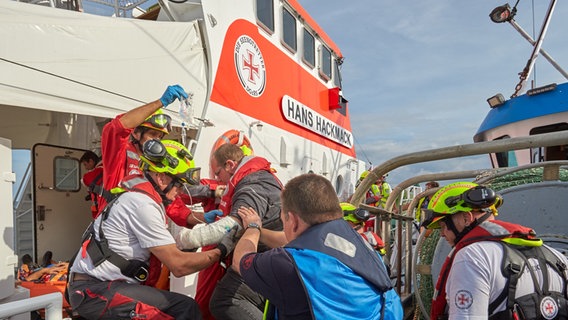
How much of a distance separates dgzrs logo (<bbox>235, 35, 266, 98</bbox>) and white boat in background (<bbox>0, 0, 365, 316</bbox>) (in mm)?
13

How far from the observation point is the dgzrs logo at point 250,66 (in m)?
4.41

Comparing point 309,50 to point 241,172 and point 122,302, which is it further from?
point 122,302

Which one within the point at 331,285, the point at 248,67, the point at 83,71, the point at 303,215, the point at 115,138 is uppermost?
the point at 248,67

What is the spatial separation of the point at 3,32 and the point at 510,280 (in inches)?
120

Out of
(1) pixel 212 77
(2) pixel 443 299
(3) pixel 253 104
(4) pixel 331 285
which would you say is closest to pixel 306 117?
(3) pixel 253 104

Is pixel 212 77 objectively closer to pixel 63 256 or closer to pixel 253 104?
pixel 253 104

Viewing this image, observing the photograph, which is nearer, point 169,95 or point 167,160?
point 167,160

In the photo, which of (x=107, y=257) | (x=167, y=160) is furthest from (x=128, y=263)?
(x=167, y=160)

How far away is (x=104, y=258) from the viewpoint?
75.7 inches

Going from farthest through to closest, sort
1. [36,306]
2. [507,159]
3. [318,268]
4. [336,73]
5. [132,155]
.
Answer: [336,73], [507,159], [132,155], [318,268], [36,306]

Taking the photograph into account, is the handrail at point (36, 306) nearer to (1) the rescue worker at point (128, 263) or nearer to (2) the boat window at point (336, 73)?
(1) the rescue worker at point (128, 263)

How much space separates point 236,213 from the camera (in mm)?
2098

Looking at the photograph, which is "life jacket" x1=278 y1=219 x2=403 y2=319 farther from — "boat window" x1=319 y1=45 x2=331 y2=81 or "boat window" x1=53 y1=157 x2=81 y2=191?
"boat window" x1=319 y1=45 x2=331 y2=81

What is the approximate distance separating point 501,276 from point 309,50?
573 cm
